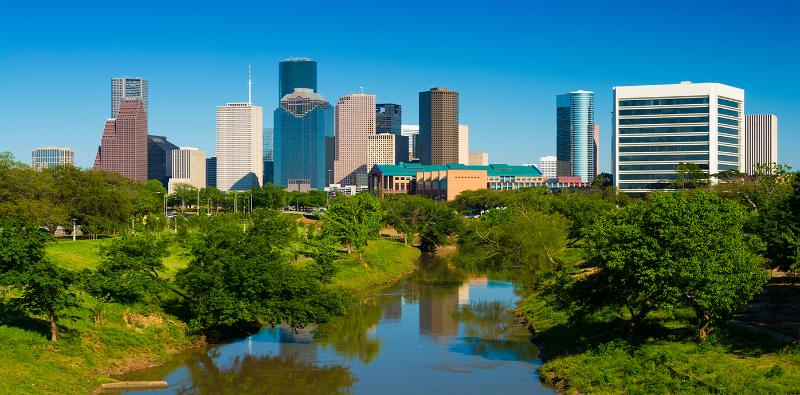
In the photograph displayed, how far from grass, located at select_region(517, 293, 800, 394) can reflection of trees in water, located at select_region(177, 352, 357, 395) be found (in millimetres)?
11162

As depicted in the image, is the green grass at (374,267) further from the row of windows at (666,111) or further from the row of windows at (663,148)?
the row of windows at (666,111)

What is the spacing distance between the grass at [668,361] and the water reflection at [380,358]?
2.28 m

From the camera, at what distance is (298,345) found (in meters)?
53.2

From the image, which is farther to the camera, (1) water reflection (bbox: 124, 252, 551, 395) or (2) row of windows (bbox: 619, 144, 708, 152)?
(2) row of windows (bbox: 619, 144, 708, 152)

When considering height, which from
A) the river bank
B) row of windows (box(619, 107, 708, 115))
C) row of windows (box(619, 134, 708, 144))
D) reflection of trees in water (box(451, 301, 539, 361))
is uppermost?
row of windows (box(619, 107, 708, 115))

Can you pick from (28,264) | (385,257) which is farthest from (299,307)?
(385,257)

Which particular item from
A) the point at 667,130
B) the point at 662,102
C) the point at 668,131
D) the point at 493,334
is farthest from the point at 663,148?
the point at 493,334

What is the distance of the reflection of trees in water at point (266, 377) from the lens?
43.3m

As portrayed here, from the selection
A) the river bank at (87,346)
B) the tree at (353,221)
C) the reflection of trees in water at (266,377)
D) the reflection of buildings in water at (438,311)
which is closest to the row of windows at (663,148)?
the tree at (353,221)

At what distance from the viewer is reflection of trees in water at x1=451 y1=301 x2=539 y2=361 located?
51.8 metres

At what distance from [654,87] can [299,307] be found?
15702 cm

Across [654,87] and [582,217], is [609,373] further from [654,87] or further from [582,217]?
[654,87]

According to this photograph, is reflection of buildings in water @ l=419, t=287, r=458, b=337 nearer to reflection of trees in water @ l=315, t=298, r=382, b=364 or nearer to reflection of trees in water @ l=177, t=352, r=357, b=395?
reflection of trees in water @ l=315, t=298, r=382, b=364

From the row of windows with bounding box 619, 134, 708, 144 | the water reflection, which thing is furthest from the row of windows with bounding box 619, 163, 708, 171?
the water reflection
